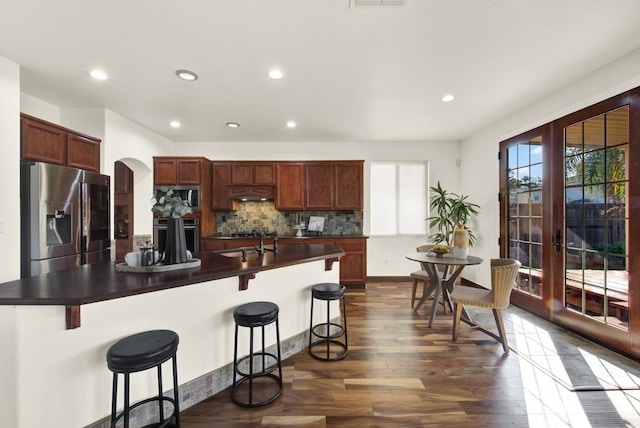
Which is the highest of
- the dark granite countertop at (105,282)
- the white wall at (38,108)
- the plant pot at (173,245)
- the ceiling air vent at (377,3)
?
the ceiling air vent at (377,3)

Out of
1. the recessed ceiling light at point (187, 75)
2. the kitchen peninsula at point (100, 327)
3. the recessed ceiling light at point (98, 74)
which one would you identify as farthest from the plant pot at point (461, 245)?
the recessed ceiling light at point (98, 74)

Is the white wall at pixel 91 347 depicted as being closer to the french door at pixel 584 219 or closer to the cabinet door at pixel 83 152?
the cabinet door at pixel 83 152

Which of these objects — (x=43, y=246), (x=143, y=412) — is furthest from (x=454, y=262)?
(x=43, y=246)

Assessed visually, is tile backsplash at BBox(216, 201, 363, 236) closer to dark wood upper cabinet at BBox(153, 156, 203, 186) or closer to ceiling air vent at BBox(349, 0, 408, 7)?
dark wood upper cabinet at BBox(153, 156, 203, 186)

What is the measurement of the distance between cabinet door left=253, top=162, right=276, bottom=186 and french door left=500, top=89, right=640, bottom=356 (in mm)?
3837

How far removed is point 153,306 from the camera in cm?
169

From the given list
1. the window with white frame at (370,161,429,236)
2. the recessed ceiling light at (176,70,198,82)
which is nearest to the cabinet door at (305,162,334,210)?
the window with white frame at (370,161,429,236)

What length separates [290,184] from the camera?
192 inches

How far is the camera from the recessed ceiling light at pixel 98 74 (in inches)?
101

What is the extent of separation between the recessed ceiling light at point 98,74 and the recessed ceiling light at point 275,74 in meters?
1.63

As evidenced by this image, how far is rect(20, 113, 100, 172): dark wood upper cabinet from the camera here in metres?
2.49

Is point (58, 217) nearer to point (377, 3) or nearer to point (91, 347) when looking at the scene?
point (91, 347)

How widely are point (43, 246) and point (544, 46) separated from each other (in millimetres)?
4829

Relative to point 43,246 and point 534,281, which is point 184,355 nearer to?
point 43,246
